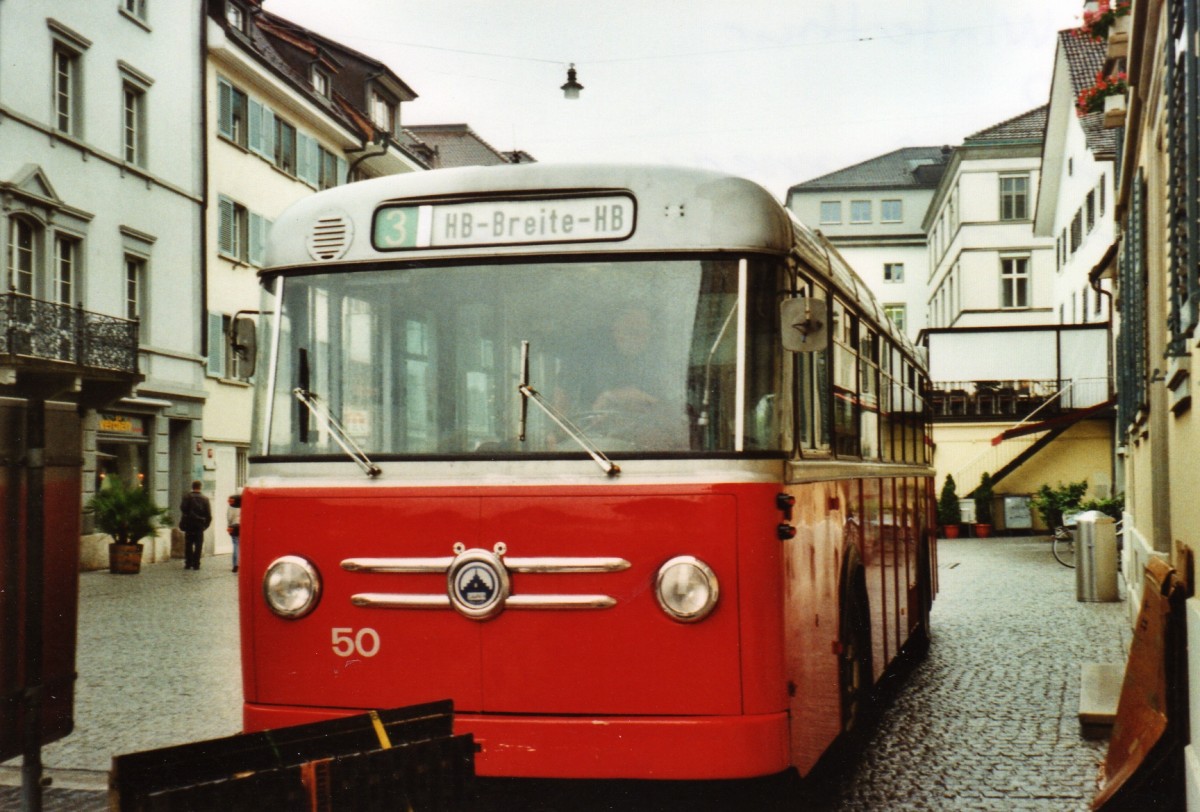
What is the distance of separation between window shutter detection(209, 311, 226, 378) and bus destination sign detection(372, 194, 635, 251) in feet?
94.4

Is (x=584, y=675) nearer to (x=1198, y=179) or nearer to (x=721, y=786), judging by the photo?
(x=721, y=786)

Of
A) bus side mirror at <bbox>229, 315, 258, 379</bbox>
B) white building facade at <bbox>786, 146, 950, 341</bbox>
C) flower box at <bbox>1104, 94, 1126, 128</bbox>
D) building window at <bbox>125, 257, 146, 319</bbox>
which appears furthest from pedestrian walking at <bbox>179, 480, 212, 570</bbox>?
white building facade at <bbox>786, 146, 950, 341</bbox>

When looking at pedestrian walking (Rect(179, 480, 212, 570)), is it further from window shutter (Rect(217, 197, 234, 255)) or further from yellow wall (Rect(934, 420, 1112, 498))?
yellow wall (Rect(934, 420, 1112, 498))

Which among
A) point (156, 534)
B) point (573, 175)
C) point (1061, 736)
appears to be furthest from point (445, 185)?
point (156, 534)

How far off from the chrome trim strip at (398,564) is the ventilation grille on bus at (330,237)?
3.98 feet

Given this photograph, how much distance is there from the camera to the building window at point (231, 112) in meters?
34.6

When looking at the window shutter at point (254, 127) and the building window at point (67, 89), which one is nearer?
the building window at point (67, 89)

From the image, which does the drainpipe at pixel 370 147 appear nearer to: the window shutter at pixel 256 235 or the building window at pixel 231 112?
the window shutter at pixel 256 235

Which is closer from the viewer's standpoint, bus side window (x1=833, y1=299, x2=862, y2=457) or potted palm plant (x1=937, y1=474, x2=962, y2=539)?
bus side window (x1=833, y1=299, x2=862, y2=457)

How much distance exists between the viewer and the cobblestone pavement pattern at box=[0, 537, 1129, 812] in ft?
23.2

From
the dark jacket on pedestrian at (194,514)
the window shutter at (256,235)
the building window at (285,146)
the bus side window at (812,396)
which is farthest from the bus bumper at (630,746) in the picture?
the building window at (285,146)

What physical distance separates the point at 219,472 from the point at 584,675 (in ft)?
97.8

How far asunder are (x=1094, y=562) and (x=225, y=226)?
22387mm

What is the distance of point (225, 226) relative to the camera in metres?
34.9
